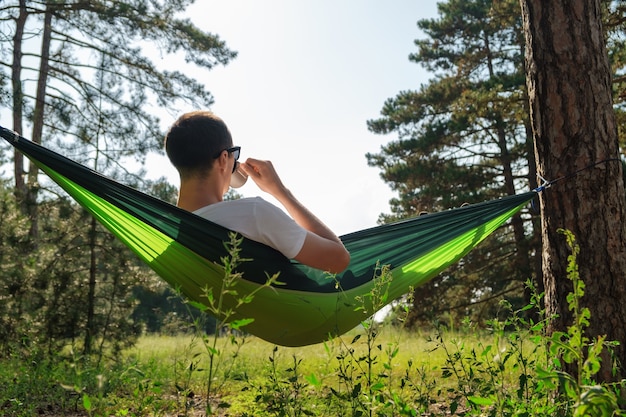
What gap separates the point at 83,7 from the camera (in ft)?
30.3

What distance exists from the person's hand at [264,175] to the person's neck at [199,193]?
14 centimetres

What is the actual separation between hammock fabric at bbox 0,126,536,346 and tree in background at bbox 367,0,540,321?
26.8 ft

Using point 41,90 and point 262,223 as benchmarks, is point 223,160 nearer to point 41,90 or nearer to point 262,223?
point 262,223

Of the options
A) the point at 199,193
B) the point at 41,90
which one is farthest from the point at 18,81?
the point at 199,193

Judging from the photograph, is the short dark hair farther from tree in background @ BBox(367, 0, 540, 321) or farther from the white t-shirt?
tree in background @ BBox(367, 0, 540, 321)

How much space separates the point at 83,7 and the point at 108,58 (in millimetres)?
806

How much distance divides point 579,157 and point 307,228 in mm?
1278

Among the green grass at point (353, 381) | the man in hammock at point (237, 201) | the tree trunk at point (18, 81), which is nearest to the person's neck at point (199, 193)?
the man in hammock at point (237, 201)

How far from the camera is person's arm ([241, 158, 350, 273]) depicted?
75.6 inches

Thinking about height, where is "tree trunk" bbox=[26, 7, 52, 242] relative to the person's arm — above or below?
above

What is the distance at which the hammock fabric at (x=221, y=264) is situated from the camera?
6.40 feet

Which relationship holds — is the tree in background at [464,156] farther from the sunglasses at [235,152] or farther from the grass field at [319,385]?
the sunglasses at [235,152]

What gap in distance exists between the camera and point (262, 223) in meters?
1.93

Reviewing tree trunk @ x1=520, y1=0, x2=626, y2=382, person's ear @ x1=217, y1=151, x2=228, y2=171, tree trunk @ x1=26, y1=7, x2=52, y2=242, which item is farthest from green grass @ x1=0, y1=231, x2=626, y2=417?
tree trunk @ x1=26, y1=7, x2=52, y2=242
